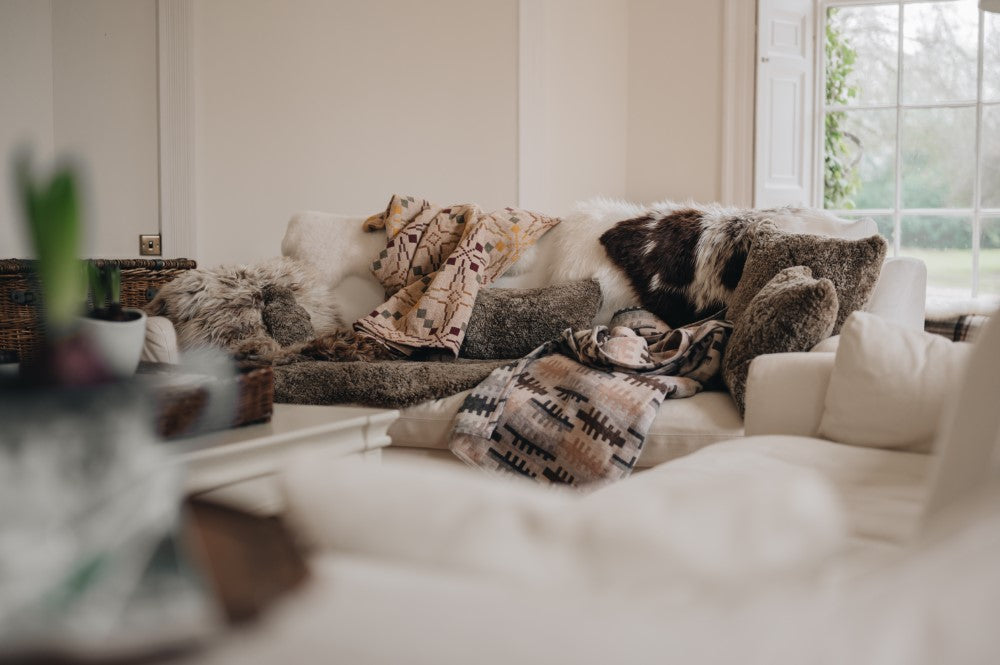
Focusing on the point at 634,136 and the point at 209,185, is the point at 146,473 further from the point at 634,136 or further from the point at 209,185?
Result: the point at 634,136

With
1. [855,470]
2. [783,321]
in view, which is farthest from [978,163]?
[855,470]

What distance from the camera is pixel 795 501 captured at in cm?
37

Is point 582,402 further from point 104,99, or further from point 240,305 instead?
point 104,99

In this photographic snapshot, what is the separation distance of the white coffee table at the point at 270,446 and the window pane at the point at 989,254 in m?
4.14

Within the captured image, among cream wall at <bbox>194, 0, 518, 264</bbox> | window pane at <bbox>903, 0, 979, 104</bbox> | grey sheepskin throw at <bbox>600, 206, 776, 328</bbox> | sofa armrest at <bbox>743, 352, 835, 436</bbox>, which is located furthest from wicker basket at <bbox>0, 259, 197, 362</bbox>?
window pane at <bbox>903, 0, 979, 104</bbox>

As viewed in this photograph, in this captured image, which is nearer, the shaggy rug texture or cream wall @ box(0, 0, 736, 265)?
the shaggy rug texture

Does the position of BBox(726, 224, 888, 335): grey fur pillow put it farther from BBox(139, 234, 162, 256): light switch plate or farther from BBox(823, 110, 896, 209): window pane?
BBox(139, 234, 162, 256): light switch plate

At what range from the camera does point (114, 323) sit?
1315 millimetres

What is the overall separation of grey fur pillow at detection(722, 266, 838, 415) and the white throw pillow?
18.1 inches

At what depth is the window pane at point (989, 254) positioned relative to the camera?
4.77m

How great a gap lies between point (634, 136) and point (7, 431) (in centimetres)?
537

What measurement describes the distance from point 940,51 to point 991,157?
645 mm

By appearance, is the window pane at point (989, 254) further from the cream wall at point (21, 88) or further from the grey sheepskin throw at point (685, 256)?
the cream wall at point (21, 88)

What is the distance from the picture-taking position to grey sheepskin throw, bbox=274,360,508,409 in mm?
2451
